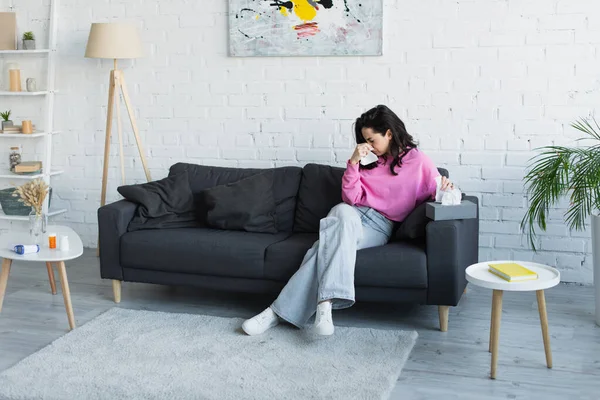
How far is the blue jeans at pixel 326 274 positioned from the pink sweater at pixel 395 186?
263mm

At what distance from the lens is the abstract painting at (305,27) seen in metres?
4.70

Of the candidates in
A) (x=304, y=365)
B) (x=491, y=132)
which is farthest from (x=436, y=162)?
(x=304, y=365)

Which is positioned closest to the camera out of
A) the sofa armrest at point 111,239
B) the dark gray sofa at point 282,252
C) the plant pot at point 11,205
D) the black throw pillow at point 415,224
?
the dark gray sofa at point 282,252

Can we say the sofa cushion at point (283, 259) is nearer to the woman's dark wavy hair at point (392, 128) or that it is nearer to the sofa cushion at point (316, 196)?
the sofa cushion at point (316, 196)

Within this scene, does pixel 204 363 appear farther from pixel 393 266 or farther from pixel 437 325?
pixel 437 325

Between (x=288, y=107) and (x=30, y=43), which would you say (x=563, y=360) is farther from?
(x=30, y=43)

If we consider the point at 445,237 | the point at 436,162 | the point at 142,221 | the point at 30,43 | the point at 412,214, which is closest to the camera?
the point at 445,237

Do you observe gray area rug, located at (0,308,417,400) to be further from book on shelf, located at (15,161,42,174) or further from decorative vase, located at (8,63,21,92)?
decorative vase, located at (8,63,21,92)

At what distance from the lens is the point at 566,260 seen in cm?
462

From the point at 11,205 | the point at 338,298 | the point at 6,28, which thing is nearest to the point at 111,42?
the point at 6,28

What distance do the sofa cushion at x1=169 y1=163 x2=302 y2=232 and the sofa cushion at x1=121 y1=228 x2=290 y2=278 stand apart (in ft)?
0.72

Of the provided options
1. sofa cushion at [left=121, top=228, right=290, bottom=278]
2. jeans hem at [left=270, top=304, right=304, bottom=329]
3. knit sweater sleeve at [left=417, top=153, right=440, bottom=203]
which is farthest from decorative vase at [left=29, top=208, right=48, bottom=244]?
knit sweater sleeve at [left=417, top=153, right=440, bottom=203]

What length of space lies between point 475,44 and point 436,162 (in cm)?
73

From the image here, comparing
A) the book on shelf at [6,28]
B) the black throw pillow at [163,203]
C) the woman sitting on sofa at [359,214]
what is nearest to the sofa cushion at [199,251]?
the black throw pillow at [163,203]
